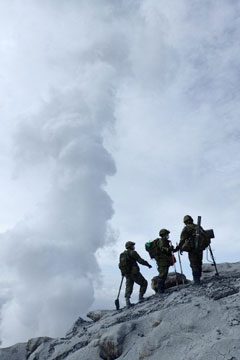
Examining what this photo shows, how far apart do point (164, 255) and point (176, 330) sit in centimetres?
409

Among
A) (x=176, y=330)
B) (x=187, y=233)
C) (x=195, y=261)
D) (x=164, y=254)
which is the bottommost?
(x=176, y=330)

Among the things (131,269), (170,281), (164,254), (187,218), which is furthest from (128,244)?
(170,281)

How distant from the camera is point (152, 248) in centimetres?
1313

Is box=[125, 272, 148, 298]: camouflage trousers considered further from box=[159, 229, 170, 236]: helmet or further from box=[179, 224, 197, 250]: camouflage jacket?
box=[179, 224, 197, 250]: camouflage jacket

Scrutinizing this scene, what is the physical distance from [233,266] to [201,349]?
12.2m

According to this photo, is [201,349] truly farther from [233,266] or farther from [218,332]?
[233,266]

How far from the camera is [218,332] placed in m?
8.05

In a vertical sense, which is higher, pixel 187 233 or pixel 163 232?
pixel 163 232

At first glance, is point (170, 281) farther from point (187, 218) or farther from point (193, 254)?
point (187, 218)

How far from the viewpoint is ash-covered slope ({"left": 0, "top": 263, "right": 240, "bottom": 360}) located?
309 inches

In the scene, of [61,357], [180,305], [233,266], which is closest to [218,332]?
[180,305]

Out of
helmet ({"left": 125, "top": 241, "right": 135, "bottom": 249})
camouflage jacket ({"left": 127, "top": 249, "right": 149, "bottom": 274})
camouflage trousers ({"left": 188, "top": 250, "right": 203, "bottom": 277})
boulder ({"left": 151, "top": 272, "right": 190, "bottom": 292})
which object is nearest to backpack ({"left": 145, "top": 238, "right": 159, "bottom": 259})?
camouflage jacket ({"left": 127, "top": 249, "right": 149, "bottom": 274})

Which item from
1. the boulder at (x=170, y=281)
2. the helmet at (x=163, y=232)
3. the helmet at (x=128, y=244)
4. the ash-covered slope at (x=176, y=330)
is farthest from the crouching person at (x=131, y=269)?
the boulder at (x=170, y=281)

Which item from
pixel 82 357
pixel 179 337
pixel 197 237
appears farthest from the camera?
pixel 197 237
